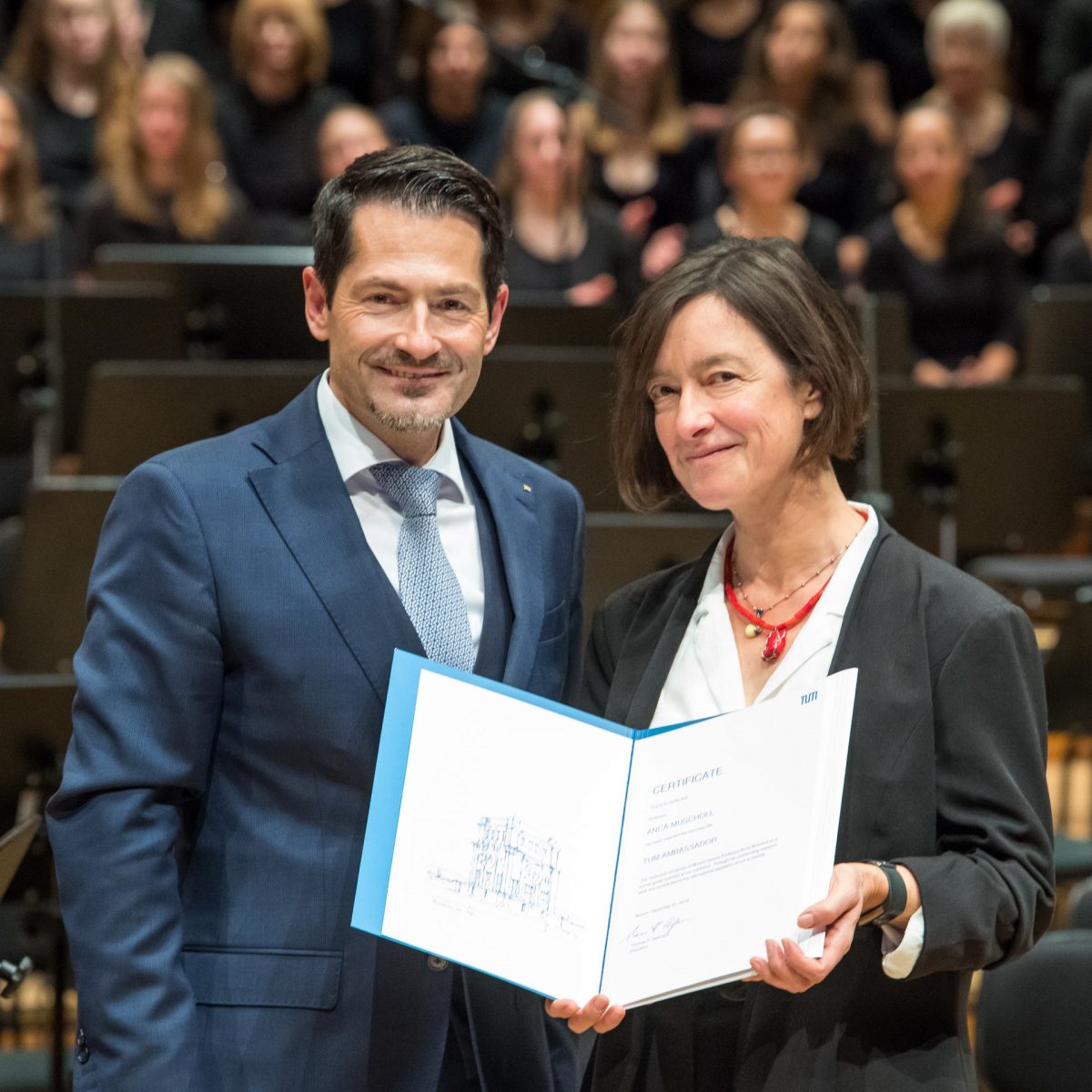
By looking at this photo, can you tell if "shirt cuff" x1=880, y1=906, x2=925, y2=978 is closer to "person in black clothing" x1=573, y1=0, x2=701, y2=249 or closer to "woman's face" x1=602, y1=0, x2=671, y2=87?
"person in black clothing" x1=573, y1=0, x2=701, y2=249

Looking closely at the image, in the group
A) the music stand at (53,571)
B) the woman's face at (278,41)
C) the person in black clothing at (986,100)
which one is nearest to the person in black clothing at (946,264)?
the person in black clothing at (986,100)

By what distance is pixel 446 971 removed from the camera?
6.37 ft

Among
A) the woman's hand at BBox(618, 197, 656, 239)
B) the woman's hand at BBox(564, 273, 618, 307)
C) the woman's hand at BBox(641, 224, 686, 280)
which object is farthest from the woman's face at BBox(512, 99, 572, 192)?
the woman's hand at BBox(618, 197, 656, 239)

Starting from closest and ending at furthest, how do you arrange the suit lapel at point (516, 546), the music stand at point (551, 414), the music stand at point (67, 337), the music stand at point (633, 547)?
1. the suit lapel at point (516, 546)
2. the music stand at point (633, 547)
3. the music stand at point (551, 414)
4. the music stand at point (67, 337)

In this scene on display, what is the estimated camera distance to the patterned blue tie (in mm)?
1955

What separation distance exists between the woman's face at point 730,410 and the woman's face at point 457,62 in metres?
5.00

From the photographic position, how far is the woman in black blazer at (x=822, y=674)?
1.76 meters

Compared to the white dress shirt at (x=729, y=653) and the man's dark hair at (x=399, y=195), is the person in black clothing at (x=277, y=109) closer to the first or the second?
the man's dark hair at (x=399, y=195)

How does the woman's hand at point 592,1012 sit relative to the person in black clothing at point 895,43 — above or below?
below

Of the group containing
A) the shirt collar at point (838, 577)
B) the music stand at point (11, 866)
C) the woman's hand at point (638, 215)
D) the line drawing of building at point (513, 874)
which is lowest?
the music stand at point (11, 866)

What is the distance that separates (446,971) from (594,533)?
1.48 m

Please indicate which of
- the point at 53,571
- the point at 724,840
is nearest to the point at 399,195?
the point at 724,840

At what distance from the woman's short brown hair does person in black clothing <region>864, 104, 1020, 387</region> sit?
13.5 feet

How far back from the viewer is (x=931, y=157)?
234 inches
